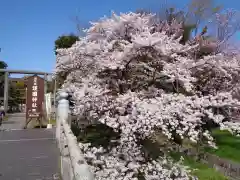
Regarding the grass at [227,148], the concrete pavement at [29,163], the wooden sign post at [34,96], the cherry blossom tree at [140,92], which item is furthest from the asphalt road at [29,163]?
the wooden sign post at [34,96]

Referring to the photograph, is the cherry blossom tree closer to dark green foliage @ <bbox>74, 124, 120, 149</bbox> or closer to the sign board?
dark green foliage @ <bbox>74, 124, 120, 149</bbox>

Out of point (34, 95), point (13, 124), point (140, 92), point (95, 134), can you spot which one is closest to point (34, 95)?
point (34, 95)

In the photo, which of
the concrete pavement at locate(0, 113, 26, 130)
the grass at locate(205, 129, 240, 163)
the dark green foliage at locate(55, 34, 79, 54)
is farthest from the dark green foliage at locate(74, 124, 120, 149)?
the dark green foliage at locate(55, 34, 79, 54)

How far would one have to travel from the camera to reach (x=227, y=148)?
322 inches

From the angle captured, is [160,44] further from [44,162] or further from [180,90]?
[44,162]

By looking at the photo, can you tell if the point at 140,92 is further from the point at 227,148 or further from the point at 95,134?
the point at 227,148

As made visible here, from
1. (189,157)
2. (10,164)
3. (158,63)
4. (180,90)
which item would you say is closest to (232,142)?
(189,157)

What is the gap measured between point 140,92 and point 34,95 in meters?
9.65

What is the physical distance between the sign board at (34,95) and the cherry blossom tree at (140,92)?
8.03 metres

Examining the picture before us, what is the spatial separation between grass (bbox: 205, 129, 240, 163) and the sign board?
8.59 m

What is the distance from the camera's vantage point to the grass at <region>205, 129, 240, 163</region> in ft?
24.3

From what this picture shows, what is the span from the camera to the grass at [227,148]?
24.3 feet

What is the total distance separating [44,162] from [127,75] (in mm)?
2354

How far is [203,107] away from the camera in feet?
15.9
